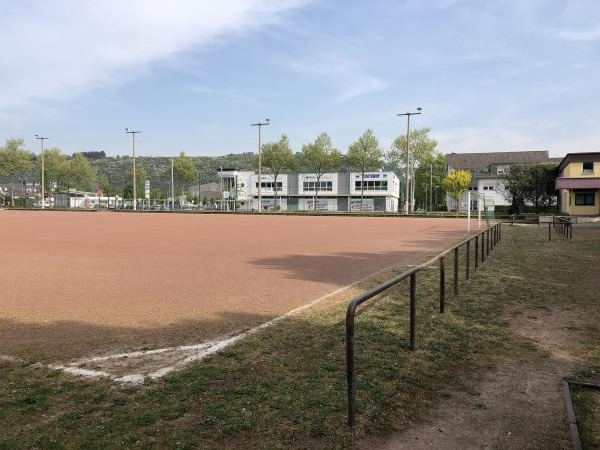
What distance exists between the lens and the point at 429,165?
81812mm

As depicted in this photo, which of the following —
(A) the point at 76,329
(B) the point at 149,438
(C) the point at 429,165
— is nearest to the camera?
(B) the point at 149,438

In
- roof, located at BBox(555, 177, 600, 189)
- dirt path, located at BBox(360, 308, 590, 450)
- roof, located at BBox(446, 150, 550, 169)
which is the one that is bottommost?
dirt path, located at BBox(360, 308, 590, 450)

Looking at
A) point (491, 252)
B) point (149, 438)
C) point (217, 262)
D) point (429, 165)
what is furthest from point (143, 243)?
point (429, 165)

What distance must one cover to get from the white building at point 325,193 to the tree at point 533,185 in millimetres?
34940

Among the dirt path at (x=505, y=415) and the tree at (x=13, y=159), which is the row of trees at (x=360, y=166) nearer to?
the tree at (x=13, y=159)

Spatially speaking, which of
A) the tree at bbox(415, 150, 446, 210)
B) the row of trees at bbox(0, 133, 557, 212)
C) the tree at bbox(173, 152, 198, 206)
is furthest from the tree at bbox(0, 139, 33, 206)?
the tree at bbox(415, 150, 446, 210)

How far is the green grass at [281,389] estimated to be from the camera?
3439 mm

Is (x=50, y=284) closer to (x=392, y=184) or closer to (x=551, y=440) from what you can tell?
(x=551, y=440)

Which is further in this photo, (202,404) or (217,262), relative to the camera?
(217,262)

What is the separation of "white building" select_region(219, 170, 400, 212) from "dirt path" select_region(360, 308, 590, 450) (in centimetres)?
8818

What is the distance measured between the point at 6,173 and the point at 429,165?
71.4 metres

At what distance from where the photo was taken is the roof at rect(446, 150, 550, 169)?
306 feet

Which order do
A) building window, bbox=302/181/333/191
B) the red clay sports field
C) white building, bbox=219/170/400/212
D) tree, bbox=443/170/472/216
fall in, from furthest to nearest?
building window, bbox=302/181/333/191 < white building, bbox=219/170/400/212 < tree, bbox=443/170/472/216 < the red clay sports field

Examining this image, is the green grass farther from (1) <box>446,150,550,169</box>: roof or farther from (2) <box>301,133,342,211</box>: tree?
(1) <box>446,150,550,169</box>: roof
